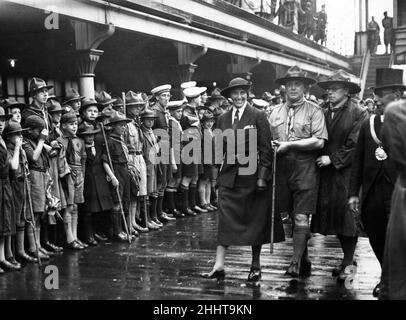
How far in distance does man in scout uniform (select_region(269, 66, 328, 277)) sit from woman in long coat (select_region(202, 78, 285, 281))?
16cm

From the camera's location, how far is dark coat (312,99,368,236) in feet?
20.2

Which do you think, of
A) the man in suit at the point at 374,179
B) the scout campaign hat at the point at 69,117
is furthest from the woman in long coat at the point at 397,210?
the scout campaign hat at the point at 69,117

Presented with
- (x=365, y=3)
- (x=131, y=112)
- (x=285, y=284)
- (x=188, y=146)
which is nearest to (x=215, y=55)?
(x=188, y=146)

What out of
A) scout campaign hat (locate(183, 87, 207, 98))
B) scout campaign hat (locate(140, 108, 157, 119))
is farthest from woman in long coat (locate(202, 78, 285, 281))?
scout campaign hat (locate(183, 87, 207, 98))

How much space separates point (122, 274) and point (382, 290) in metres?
2.90

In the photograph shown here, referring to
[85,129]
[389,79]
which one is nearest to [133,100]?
[85,129]

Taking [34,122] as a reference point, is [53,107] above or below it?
above

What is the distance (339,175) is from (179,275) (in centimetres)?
182

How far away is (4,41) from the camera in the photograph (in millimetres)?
10984

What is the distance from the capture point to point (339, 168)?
6.13 meters

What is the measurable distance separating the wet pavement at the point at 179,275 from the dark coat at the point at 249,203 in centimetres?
41

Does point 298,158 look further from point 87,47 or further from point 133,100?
point 87,47
